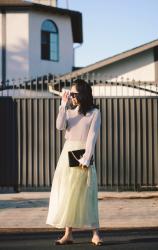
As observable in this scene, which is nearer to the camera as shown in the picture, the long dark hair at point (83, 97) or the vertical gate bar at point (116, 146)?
the long dark hair at point (83, 97)

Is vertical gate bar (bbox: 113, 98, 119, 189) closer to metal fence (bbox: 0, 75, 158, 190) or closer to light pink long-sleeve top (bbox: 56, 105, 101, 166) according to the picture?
metal fence (bbox: 0, 75, 158, 190)

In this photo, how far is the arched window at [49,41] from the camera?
94.3ft

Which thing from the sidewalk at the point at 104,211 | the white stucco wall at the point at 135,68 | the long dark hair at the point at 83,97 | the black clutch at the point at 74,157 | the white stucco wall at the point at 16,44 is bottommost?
the sidewalk at the point at 104,211

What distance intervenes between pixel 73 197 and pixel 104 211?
11.2 feet

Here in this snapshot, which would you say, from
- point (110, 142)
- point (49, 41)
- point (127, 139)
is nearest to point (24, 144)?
point (110, 142)

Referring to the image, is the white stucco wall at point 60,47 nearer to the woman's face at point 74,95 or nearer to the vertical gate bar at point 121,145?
the vertical gate bar at point 121,145

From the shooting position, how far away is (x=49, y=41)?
95.4 ft

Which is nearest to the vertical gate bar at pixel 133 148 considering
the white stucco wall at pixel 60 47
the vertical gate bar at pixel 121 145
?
the vertical gate bar at pixel 121 145

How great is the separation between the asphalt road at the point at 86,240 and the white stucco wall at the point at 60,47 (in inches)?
762

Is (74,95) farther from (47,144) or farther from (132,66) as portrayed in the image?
(132,66)

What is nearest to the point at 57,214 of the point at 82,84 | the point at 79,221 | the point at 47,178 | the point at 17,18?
the point at 79,221

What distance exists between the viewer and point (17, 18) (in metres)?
27.8

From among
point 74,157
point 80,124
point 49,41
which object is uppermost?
point 49,41

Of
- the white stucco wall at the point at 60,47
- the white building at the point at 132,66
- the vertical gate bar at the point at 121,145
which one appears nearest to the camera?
the vertical gate bar at the point at 121,145
